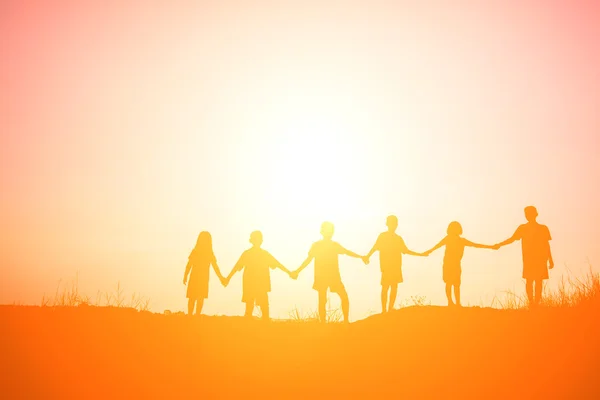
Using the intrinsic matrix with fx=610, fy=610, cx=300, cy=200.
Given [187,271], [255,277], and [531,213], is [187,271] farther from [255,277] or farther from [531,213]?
[531,213]

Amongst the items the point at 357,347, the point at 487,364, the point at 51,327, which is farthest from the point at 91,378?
the point at 487,364

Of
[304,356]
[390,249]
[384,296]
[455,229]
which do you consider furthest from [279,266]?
[455,229]

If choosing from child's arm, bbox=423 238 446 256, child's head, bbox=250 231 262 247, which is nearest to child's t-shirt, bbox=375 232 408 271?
child's arm, bbox=423 238 446 256

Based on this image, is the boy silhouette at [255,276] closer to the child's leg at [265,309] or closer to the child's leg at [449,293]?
the child's leg at [265,309]

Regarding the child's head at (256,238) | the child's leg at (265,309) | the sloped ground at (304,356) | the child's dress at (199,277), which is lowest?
the sloped ground at (304,356)

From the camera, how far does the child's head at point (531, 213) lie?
54.3ft

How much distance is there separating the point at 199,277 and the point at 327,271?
3.63 m

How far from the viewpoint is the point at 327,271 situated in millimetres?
16125

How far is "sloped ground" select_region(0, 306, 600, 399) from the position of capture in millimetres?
11133

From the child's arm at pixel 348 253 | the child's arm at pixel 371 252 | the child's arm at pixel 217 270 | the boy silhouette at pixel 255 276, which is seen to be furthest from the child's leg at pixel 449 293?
the child's arm at pixel 217 270

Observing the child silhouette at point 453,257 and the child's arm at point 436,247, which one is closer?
the child silhouette at point 453,257

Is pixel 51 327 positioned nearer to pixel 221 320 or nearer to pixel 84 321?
pixel 84 321

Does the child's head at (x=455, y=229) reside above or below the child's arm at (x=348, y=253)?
above

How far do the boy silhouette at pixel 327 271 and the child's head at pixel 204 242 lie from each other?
2.99 metres
